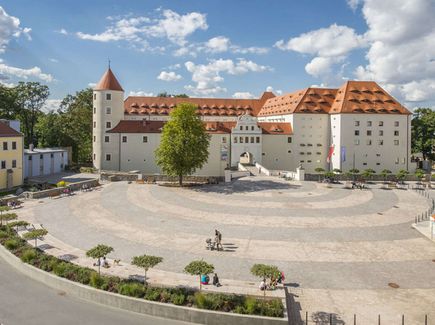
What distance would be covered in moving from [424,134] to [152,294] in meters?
83.7

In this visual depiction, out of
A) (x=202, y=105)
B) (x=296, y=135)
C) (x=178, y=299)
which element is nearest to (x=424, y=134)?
(x=296, y=135)

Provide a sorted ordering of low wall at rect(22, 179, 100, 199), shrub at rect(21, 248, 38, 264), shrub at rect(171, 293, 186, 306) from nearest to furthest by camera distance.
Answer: shrub at rect(171, 293, 186, 306) < shrub at rect(21, 248, 38, 264) < low wall at rect(22, 179, 100, 199)

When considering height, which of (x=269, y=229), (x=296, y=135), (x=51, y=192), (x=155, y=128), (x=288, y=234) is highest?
(x=155, y=128)

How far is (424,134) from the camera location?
81.1m

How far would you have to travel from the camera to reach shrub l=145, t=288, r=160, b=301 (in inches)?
687

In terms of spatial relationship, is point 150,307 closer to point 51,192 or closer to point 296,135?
point 51,192

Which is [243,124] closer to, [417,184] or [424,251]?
[417,184]

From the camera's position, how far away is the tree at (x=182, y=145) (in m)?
50.6

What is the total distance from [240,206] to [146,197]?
12.7 meters

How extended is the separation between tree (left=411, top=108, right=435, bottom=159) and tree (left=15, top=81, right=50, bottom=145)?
3546 inches

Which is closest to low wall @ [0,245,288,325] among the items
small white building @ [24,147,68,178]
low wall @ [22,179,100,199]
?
low wall @ [22,179,100,199]

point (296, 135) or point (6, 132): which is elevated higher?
point (296, 135)

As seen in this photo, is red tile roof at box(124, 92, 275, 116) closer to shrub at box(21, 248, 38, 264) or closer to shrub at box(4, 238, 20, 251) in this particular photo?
shrub at box(4, 238, 20, 251)

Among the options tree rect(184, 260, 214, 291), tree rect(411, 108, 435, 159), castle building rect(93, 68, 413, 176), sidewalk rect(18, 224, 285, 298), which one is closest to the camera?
tree rect(184, 260, 214, 291)
